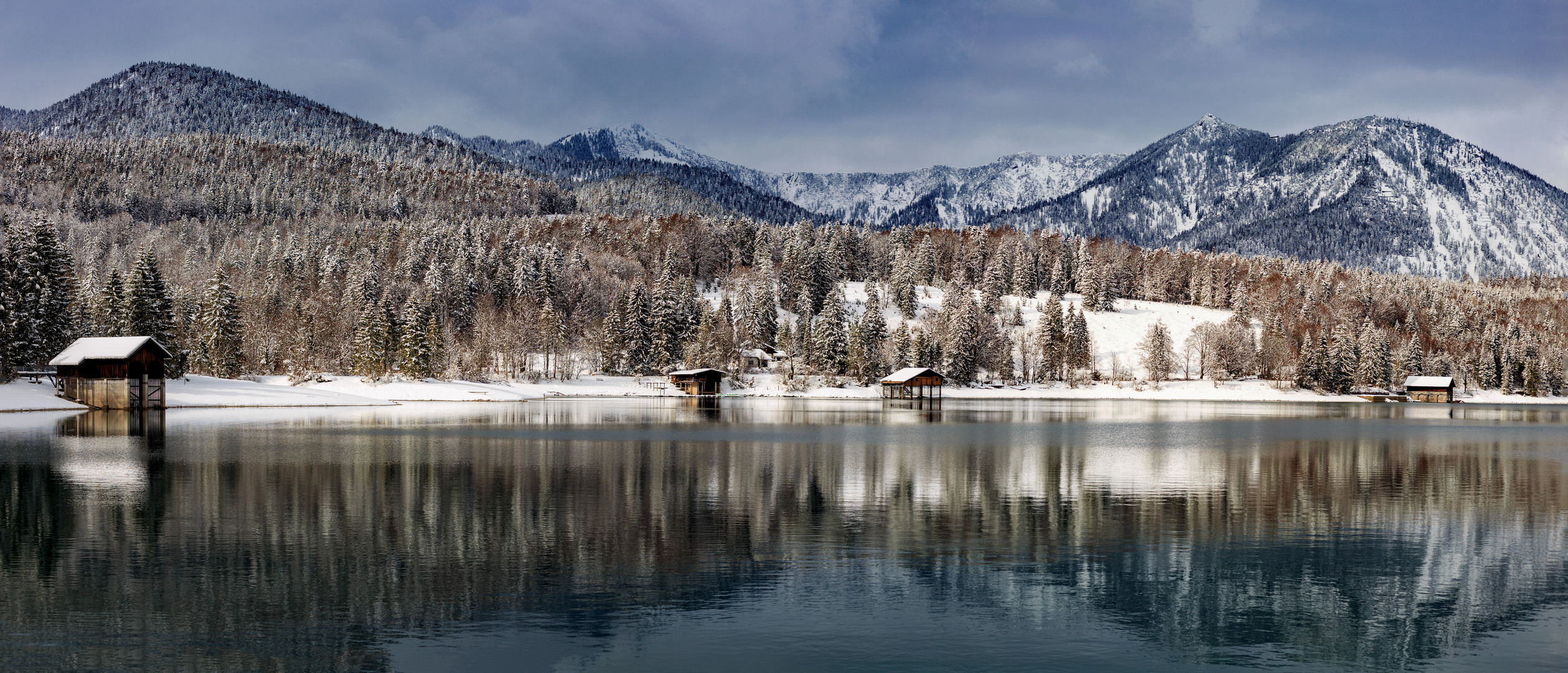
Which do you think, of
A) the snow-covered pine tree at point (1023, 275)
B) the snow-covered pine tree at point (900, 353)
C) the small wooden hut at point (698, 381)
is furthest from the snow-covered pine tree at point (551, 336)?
the snow-covered pine tree at point (1023, 275)

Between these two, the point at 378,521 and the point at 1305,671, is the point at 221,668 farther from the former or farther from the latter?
the point at 1305,671

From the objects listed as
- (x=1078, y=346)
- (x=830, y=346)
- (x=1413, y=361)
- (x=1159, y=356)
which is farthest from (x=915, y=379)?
(x=1413, y=361)

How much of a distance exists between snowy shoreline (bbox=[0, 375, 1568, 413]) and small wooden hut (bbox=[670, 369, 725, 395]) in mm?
1462

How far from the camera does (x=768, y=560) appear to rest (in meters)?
18.6

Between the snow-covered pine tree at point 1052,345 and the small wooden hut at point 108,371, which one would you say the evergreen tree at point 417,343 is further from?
the snow-covered pine tree at point 1052,345

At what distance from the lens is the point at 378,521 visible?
72.6 feet

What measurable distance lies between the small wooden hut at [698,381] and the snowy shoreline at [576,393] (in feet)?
4.80

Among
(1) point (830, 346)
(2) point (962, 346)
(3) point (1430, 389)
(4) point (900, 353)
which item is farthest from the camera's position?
(2) point (962, 346)

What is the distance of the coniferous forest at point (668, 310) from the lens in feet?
318

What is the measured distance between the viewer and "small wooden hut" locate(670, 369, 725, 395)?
377 ft

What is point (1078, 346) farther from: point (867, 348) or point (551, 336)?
point (551, 336)

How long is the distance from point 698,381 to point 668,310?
20255 millimetres

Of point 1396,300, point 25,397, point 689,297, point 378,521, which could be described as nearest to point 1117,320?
point 1396,300

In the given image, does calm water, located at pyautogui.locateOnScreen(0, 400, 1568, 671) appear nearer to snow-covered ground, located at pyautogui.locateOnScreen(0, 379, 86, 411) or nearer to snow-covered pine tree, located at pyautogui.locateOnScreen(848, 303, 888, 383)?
snow-covered ground, located at pyautogui.locateOnScreen(0, 379, 86, 411)
